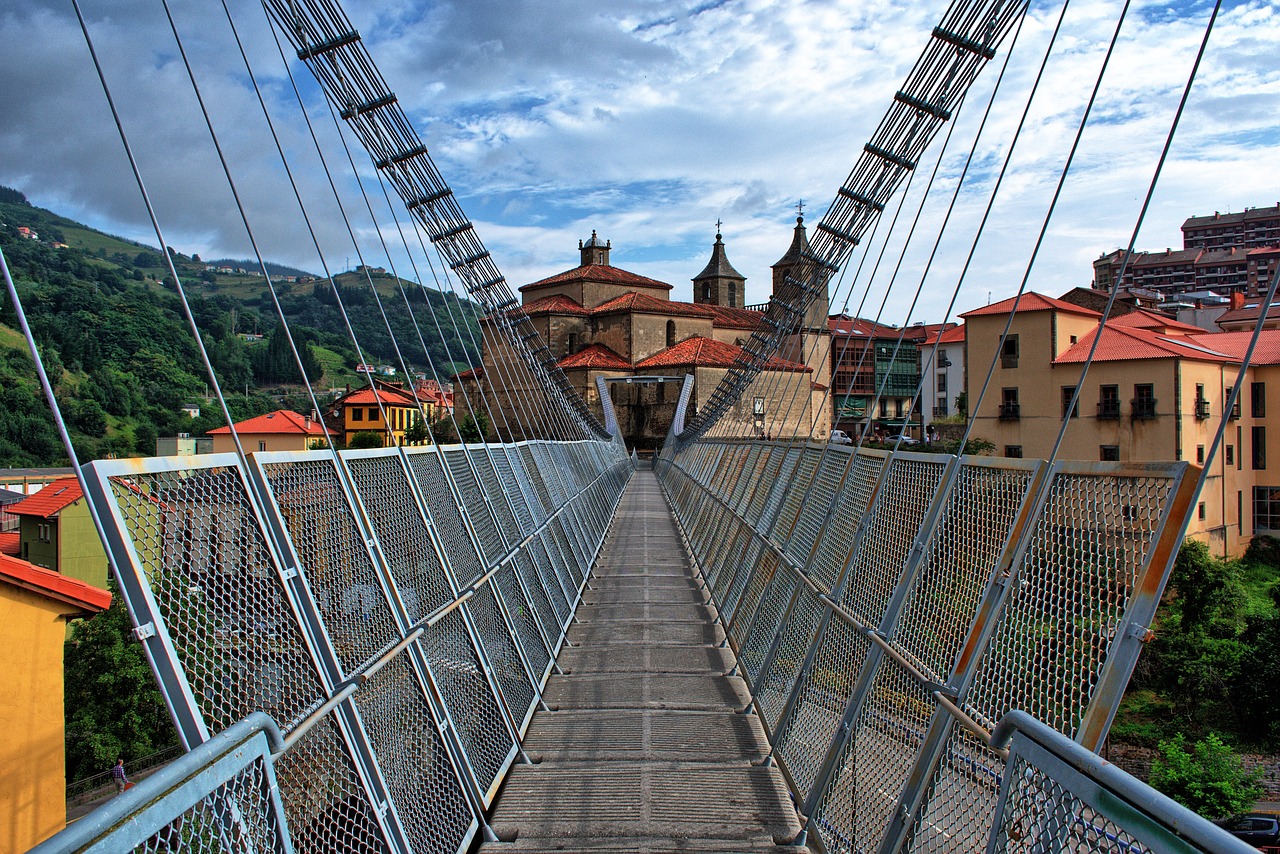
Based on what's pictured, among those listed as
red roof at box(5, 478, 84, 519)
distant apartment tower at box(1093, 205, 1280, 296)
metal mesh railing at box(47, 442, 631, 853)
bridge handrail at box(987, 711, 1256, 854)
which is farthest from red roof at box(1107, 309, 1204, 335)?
distant apartment tower at box(1093, 205, 1280, 296)

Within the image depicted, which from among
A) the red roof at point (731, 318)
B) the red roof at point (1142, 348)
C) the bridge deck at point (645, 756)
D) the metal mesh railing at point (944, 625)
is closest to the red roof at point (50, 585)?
the bridge deck at point (645, 756)

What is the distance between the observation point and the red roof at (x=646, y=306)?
2650 inches

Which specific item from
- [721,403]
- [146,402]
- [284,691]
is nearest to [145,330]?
[146,402]

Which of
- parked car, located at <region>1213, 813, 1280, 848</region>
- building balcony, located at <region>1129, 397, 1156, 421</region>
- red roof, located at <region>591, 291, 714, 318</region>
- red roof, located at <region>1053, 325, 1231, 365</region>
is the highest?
red roof, located at <region>591, 291, 714, 318</region>

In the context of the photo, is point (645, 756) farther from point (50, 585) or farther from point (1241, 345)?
point (1241, 345)

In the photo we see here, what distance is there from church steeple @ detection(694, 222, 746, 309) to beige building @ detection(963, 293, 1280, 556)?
4717cm

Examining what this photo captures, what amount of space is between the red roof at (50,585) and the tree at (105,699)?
59.7 ft

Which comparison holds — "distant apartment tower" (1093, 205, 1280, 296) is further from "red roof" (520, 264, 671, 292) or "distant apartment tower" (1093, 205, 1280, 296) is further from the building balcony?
the building balcony

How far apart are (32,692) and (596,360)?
57.8 meters

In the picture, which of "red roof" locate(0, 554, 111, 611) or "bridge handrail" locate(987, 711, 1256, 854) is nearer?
"bridge handrail" locate(987, 711, 1256, 854)

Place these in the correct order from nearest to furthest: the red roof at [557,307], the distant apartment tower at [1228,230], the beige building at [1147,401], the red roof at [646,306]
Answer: the beige building at [1147,401]
the red roof at [646,306]
the red roof at [557,307]
the distant apartment tower at [1228,230]

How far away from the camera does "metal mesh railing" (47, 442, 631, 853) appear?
90.6 inches

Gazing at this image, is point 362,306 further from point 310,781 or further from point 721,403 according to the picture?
point 310,781

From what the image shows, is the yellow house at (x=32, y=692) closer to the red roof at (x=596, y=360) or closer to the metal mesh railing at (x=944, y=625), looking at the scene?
the metal mesh railing at (x=944, y=625)
